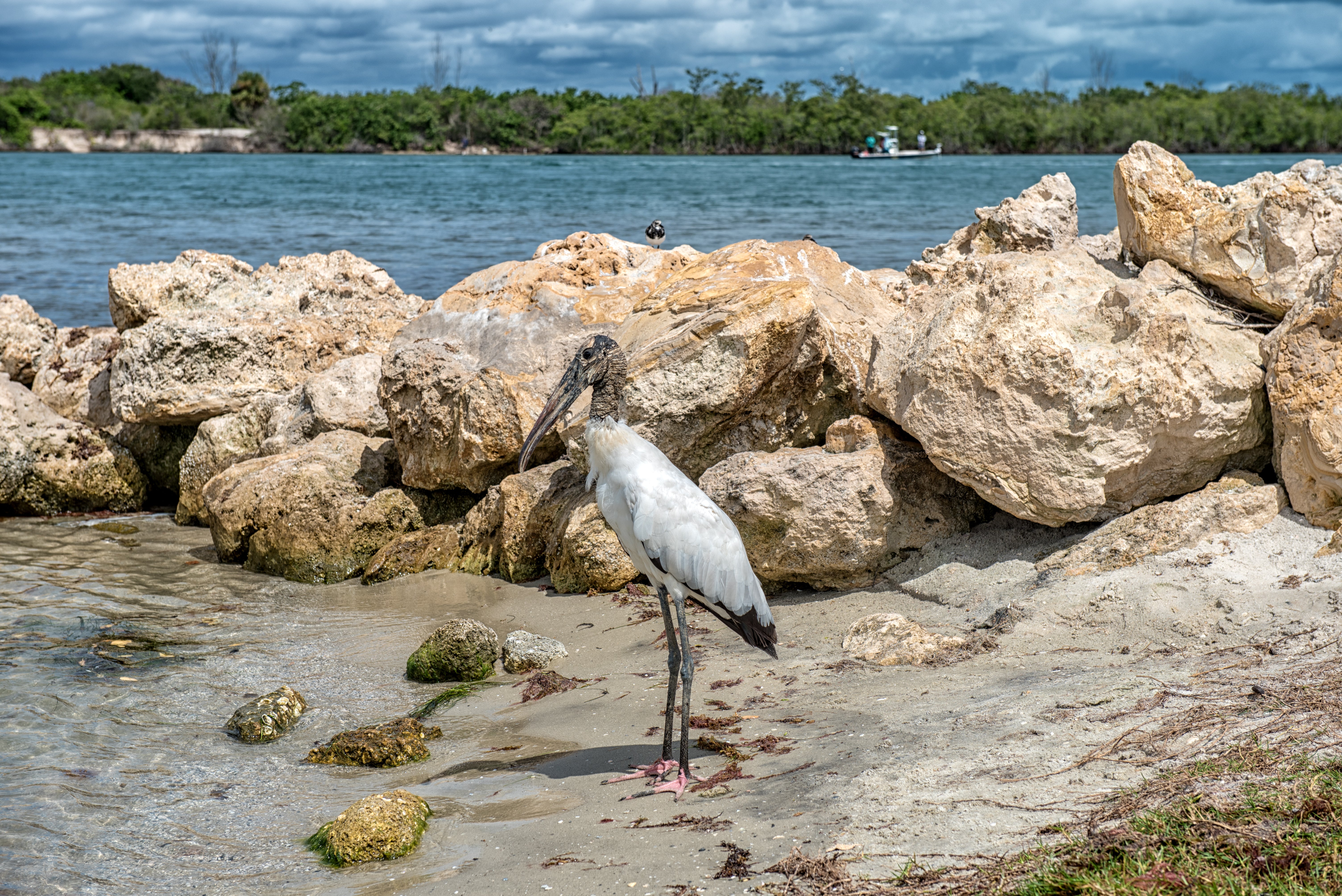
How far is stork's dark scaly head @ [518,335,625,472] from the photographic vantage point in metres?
5.08

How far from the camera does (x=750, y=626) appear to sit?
4887 mm

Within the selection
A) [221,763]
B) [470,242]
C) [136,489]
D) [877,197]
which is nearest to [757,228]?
[470,242]

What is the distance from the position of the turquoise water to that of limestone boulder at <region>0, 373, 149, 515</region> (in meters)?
7.01

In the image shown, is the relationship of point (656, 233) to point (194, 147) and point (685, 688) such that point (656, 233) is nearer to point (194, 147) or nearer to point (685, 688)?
point (685, 688)

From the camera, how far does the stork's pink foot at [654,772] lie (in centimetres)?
446

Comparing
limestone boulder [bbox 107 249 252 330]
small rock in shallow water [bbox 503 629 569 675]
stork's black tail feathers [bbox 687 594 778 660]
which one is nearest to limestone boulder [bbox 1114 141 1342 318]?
stork's black tail feathers [bbox 687 594 778 660]

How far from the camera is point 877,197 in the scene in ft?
136

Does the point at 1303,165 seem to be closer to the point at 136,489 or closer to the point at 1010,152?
the point at 136,489

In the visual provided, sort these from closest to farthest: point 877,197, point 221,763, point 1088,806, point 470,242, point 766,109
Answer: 1. point 1088,806
2. point 221,763
3. point 470,242
4. point 877,197
5. point 766,109

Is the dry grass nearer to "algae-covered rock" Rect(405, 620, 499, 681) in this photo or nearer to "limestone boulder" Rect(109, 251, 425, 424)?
"algae-covered rock" Rect(405, 620, 499, 681)

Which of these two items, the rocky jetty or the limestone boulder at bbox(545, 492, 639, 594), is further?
the limestone boulder at bbox(545, 492, 639, 594)

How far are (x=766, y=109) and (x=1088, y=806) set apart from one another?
9868 centimetres

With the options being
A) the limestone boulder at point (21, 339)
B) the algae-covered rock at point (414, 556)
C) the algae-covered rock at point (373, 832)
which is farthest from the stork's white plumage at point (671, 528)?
the limestone boulder at point (21, 339)

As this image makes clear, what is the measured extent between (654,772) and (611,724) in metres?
0.82
